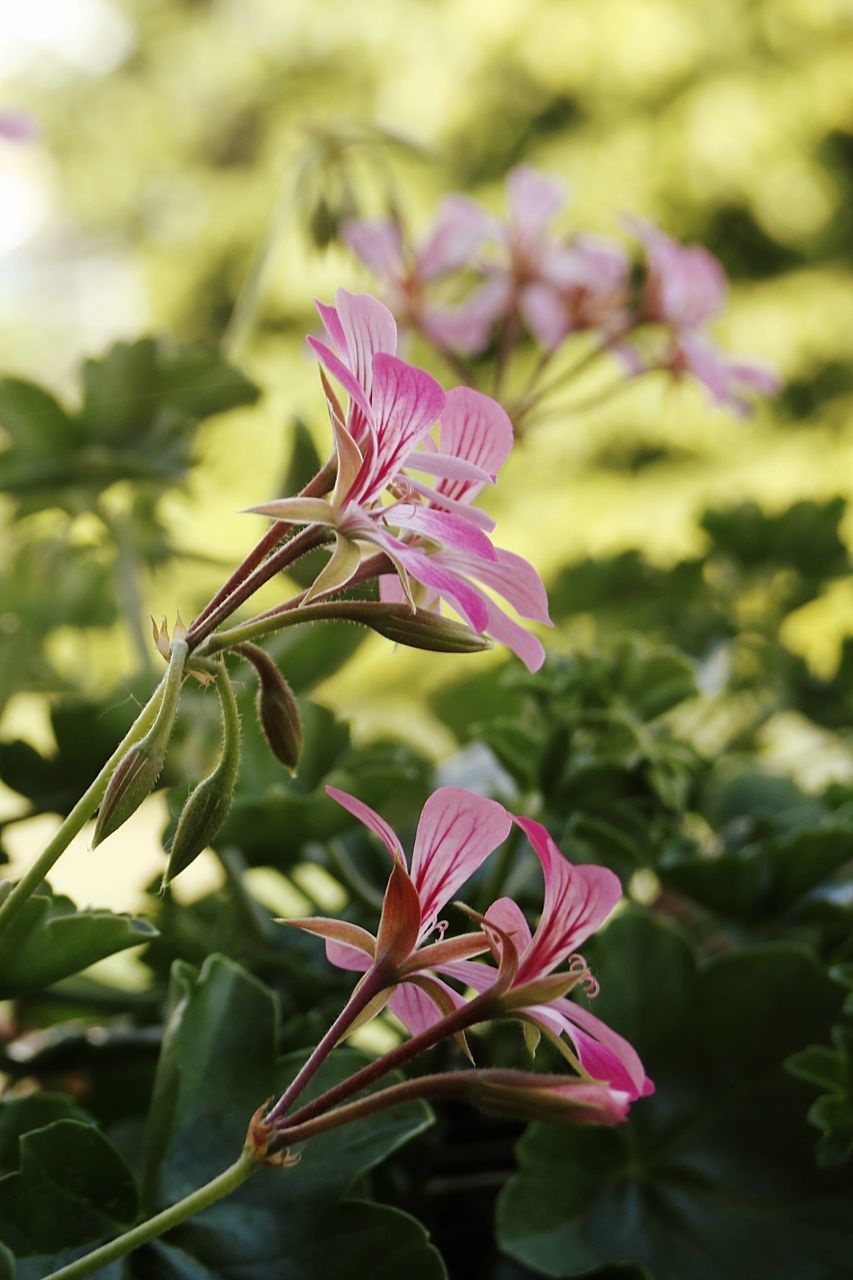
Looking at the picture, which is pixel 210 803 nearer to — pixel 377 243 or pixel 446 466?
pixel 446 466

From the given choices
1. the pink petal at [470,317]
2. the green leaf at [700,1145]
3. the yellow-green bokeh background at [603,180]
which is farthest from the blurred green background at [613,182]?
the green leaf at [700,1145]

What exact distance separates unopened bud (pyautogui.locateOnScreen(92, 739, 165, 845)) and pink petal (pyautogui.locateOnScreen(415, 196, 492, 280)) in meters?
0.45

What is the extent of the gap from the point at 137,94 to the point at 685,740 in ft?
17.3

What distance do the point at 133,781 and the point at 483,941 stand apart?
3.0 inches

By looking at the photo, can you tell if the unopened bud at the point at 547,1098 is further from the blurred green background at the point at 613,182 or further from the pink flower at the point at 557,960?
the blurred green background at the point at 613,182

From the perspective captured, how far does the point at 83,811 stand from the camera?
8.9 inches

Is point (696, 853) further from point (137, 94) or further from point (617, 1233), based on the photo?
point (137, 94)

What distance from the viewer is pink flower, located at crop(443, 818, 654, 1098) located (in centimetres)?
24

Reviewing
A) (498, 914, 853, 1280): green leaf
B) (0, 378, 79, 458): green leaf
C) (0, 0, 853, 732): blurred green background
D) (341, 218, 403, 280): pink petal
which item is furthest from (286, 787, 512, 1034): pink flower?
(0, 0, 853, 732): blurred green background

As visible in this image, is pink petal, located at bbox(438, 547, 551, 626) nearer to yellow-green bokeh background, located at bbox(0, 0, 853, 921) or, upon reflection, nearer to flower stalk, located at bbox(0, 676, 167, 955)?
flower stalk, located at bbox(0, 676, 167, 955)

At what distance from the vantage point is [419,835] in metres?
0.25

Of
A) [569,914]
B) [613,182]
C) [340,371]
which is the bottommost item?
[613,182]

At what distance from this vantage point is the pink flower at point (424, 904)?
0.25m

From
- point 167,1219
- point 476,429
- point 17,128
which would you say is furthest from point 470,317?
point 167,1219
